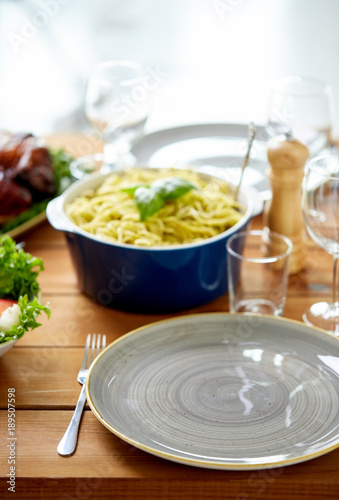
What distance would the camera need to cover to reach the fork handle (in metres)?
0.93

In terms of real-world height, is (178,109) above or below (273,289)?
below

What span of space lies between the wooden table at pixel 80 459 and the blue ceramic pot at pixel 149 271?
0.05 metres

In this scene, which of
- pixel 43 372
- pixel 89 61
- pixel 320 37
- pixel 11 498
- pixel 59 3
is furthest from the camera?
pixel 59 3

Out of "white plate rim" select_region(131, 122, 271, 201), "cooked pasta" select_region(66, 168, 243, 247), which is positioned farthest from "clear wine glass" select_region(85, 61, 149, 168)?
"cooked pasta" select_region(66, 168, 243, 247)

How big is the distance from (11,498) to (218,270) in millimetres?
554

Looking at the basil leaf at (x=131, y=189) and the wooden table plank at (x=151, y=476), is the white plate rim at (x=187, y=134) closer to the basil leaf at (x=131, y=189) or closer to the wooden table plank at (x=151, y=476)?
the basil leaf at (x=131, y=189)

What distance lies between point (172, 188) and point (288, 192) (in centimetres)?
24

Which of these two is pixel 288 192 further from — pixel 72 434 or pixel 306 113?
pixel 72 434

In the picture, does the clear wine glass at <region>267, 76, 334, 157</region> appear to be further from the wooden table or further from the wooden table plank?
the wooden table plank

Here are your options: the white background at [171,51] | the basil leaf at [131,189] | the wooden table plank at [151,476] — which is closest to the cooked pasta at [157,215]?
the basil leaf at [131,189]

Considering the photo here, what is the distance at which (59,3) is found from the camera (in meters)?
5.14

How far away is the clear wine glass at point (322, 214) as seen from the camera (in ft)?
3.77

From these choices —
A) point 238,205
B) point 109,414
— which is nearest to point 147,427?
point 109,414

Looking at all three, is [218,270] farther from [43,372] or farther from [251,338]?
[43,372]
